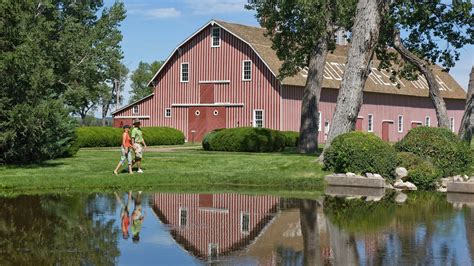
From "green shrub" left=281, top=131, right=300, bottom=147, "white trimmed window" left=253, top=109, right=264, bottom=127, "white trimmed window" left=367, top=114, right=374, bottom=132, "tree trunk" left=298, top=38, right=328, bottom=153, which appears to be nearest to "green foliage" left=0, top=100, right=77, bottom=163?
"tree trunk" left=298, top=38, right=328, bottom=153

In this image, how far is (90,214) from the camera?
1617cm

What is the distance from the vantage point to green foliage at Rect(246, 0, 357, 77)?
3303 cm

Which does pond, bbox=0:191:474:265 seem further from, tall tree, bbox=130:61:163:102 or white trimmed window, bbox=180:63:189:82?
tall tree, bbox=130:61:163:102

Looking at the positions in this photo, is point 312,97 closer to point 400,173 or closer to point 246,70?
point 400,173

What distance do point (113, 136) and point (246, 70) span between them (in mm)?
11815

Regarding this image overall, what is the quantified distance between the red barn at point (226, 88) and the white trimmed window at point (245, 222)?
3377 centimetres

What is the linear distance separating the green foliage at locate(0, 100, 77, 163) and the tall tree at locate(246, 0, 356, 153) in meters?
11.2

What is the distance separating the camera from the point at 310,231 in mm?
14094

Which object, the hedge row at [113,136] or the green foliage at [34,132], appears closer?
the green foliage at [34,132]

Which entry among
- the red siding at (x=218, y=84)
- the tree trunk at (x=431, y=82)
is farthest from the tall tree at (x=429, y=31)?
the red siding at (x=218, y=84)

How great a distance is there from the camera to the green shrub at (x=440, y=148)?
2542cm

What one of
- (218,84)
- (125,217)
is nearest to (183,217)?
(125,217)

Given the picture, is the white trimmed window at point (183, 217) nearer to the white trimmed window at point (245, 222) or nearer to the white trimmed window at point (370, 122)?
the white trimmed window at point (245, 222)

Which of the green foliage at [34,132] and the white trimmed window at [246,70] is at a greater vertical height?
the white trimmed window at [246,70]
